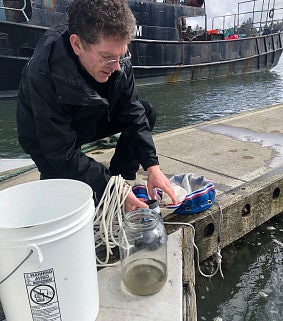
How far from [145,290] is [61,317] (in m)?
0.47

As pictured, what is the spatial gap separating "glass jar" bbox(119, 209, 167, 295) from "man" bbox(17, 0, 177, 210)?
24 cm

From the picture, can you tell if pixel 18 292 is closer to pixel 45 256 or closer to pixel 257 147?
pixel 45 256

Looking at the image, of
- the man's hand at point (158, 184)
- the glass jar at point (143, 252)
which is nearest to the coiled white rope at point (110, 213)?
the glass jar at point (143, 252)

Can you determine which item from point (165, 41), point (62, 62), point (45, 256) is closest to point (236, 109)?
point (165, 41)

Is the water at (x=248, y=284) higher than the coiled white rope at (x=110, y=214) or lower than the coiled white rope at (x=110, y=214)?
lower

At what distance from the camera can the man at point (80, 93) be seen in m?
1.70

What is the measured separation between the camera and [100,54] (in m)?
1.76

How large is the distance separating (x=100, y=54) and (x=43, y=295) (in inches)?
45.3

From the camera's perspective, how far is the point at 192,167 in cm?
340

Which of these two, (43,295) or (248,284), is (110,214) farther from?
(248,284)

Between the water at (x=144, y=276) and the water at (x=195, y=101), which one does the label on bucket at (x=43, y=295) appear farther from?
the water at (x=195, y=101)

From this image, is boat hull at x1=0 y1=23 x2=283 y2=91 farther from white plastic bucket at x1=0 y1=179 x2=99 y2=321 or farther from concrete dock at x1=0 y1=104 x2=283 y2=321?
white plastic bucket at x1=0 y1=179 x2=99 y2=321

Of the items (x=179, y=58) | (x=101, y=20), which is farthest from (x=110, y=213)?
(x=179, y=58)

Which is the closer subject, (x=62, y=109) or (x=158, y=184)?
(x=62, y=109)
